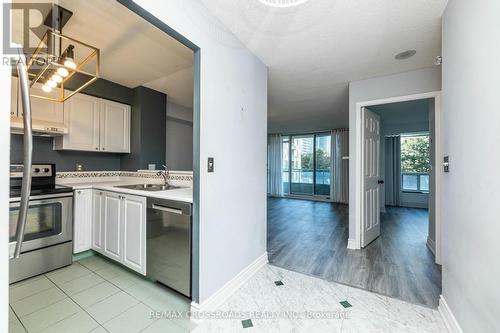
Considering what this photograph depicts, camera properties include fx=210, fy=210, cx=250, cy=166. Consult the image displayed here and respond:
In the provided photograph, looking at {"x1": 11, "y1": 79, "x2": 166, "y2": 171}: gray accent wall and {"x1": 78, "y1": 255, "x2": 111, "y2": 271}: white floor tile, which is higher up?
{"x1": 11, "y1": 79, "x2": 166, "y2": 171}: gray accent wall

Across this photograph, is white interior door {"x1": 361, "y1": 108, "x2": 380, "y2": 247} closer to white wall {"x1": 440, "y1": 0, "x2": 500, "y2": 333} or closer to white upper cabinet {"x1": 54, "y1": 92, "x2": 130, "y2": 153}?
white wall {"x1": 440, "y1": 0, "x2": 500, "y2": 333}

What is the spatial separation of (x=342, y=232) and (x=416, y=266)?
129 centimetres

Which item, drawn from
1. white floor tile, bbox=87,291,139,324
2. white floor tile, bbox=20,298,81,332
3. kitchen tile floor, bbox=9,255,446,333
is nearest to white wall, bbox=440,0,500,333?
kitchen tile floor, bbox=9,255,446,333

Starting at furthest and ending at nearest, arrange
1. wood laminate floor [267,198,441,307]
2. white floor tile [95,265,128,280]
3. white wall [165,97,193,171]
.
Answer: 1. white wall [165,97,193,171]
2. white floor tile [95,265,128,280]
3. wood laminate floor [267,198,441,307]

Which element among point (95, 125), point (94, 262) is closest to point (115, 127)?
point (95, 125)

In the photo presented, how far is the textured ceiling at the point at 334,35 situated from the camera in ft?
5.18

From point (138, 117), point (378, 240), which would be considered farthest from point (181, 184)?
point (378, 240)

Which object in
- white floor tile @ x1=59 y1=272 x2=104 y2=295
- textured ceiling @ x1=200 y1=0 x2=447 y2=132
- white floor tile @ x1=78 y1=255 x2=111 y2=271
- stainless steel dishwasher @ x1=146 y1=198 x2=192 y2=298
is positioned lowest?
white floor tile @ x1=59 y1=272 x2=104 y2=295

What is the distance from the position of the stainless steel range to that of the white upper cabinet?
49 centimetres

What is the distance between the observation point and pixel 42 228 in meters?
2.18

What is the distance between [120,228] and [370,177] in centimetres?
337

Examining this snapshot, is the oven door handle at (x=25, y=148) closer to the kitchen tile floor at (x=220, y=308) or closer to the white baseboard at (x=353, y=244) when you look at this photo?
the kitchen tile floor at (x=220, y=308)

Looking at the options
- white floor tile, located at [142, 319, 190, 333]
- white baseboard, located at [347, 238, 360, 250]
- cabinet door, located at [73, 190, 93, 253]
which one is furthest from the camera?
white baseboard, located at [347, 238, 360, 250]

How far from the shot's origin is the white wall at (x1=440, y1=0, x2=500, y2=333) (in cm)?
101
